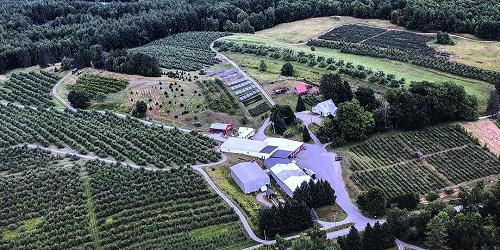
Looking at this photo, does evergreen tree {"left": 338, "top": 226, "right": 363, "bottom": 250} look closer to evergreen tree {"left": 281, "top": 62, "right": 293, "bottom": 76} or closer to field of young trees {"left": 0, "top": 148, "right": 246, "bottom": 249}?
field of young trees {"left": 0, "top": 148, "right": 246, "bottom": 249}

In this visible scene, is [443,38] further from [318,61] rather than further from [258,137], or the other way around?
[258,137]

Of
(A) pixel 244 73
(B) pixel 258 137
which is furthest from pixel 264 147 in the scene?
(A) pixel 244 73


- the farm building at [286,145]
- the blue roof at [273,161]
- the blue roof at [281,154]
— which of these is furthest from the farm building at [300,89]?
the blue roof at [273,161]

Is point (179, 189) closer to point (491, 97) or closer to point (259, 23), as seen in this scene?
point (491, 97)

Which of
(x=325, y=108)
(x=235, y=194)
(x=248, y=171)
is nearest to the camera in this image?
(x=235, y=194)

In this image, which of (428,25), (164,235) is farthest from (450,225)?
(428,25)

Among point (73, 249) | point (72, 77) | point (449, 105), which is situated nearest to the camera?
point (73, 249)
